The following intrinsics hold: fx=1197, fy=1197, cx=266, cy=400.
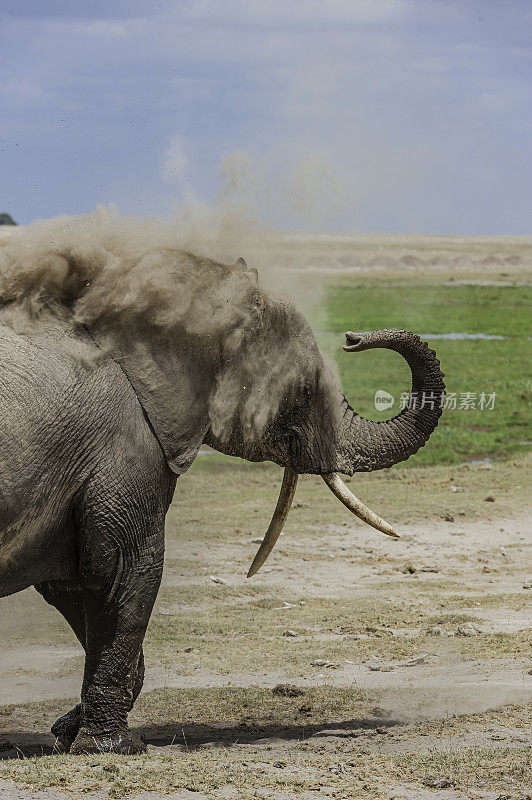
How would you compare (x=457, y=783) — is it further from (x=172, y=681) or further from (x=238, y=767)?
(x=172, y=681)

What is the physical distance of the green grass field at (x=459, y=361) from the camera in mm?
17953

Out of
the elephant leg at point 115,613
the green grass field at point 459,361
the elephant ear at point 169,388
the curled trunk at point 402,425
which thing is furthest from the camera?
the green grass field at point 459,361

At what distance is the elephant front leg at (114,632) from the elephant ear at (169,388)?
1.45 ft

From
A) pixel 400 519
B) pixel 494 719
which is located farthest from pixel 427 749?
pixel 400 519

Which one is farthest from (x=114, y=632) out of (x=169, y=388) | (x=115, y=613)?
(x=169, y=388)

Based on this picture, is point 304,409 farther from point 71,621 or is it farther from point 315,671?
point 315,671

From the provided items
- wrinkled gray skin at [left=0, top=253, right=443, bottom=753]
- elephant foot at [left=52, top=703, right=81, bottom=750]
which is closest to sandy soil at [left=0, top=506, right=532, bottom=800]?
elephant foot at [left=52, top=703, right=81, bottom=750]

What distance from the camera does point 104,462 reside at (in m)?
5.99

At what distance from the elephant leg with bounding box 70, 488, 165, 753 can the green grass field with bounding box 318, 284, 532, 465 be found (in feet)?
5.70

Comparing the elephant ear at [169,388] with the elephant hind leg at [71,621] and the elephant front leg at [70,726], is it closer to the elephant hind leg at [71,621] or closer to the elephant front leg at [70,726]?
the elephant hind leg at [71,621]

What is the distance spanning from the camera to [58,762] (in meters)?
6.01

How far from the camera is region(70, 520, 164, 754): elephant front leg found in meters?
6.20

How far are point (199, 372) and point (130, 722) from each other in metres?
2.33

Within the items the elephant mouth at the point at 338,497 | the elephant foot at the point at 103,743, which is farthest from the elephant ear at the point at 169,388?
the elephant foot at the point at 103,743
